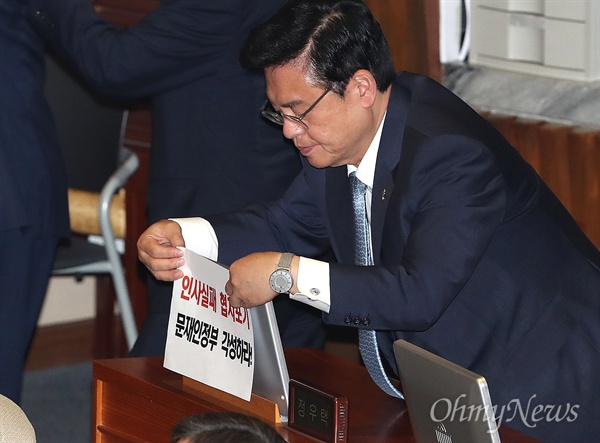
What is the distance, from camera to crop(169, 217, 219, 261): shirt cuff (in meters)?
2.60

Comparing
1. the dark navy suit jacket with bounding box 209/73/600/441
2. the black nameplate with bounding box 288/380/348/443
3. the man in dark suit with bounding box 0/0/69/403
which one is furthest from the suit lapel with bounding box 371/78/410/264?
the man in dark suit with bounding box 0/0/69/403

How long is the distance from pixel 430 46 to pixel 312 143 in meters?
1.57

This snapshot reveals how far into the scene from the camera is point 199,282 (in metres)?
2.36

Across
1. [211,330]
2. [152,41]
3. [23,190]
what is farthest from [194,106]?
[211,330]

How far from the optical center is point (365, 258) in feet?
8.21

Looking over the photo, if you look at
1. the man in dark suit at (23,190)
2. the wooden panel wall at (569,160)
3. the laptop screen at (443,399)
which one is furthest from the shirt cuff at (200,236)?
the wooden panel wall at (569,160)

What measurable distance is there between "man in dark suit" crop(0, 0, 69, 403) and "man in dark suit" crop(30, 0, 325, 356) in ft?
0.43

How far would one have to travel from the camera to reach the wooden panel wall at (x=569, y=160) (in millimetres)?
3414

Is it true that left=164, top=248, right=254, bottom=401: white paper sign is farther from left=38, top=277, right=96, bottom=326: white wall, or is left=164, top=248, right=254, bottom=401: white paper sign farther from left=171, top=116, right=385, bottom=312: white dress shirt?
left=38, top=277, right=96, bottom=326: white wall

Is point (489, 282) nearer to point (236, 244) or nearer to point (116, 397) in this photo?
point (236, 244)

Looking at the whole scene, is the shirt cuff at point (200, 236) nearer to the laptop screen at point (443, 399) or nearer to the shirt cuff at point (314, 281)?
A: the shirt cuff at point (314, 281)

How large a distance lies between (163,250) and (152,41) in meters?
0.96

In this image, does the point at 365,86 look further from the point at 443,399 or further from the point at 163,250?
the point at 443,399

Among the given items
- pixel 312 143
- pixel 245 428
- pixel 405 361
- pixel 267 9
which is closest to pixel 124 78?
pixel 267 9
